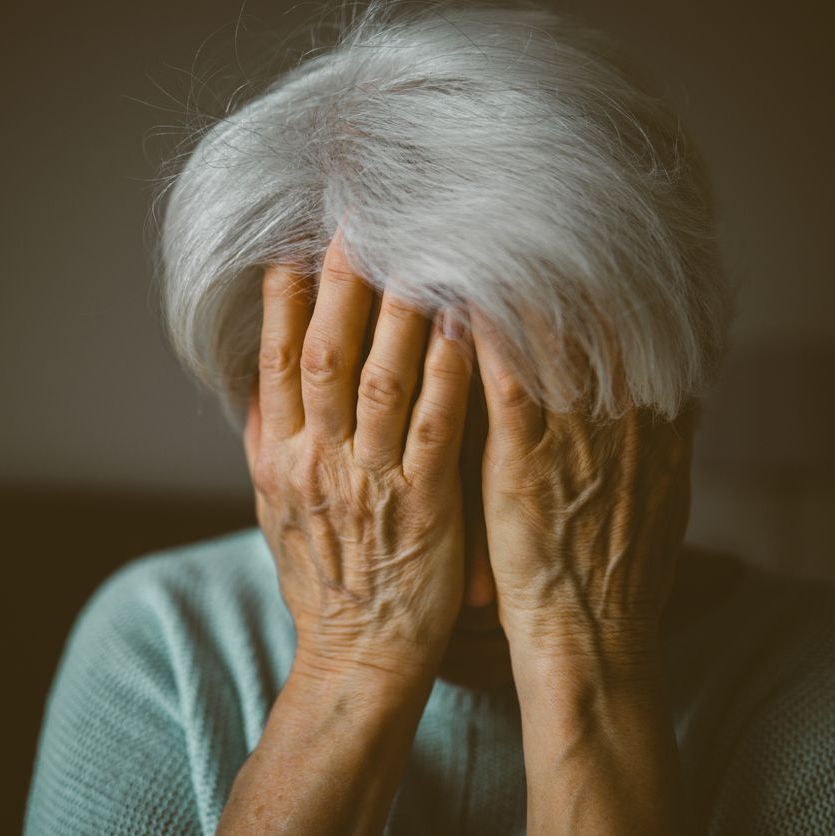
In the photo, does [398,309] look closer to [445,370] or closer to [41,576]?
[445,370]

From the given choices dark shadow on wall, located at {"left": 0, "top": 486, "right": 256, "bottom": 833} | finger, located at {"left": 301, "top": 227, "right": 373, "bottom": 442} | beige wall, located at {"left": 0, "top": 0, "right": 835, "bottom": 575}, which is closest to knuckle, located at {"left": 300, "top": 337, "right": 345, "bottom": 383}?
finger, located at {"left": 301, "top": 227, "right": 373, "bottom": 442}

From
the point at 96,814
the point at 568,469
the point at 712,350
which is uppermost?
the point at 712,350

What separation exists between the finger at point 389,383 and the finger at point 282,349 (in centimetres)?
8

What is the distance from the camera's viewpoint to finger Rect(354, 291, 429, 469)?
2.11ft

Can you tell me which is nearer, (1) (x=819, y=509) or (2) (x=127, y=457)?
(2) (x=127, y=457)

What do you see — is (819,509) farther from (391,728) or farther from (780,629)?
(391,728)

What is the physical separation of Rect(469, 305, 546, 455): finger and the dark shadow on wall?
111 centimetres

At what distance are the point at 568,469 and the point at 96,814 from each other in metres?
0.58

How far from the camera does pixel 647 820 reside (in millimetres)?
642

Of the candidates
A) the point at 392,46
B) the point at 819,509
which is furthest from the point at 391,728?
the point at 819,509

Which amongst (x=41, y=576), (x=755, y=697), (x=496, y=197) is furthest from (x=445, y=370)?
(x=41, y=576)

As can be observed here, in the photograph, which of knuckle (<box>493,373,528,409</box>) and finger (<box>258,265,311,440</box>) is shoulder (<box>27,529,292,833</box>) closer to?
finger (<box>258,265,311,440</box>)

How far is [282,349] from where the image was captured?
72 centimetres

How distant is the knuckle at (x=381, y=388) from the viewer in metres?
0.66
